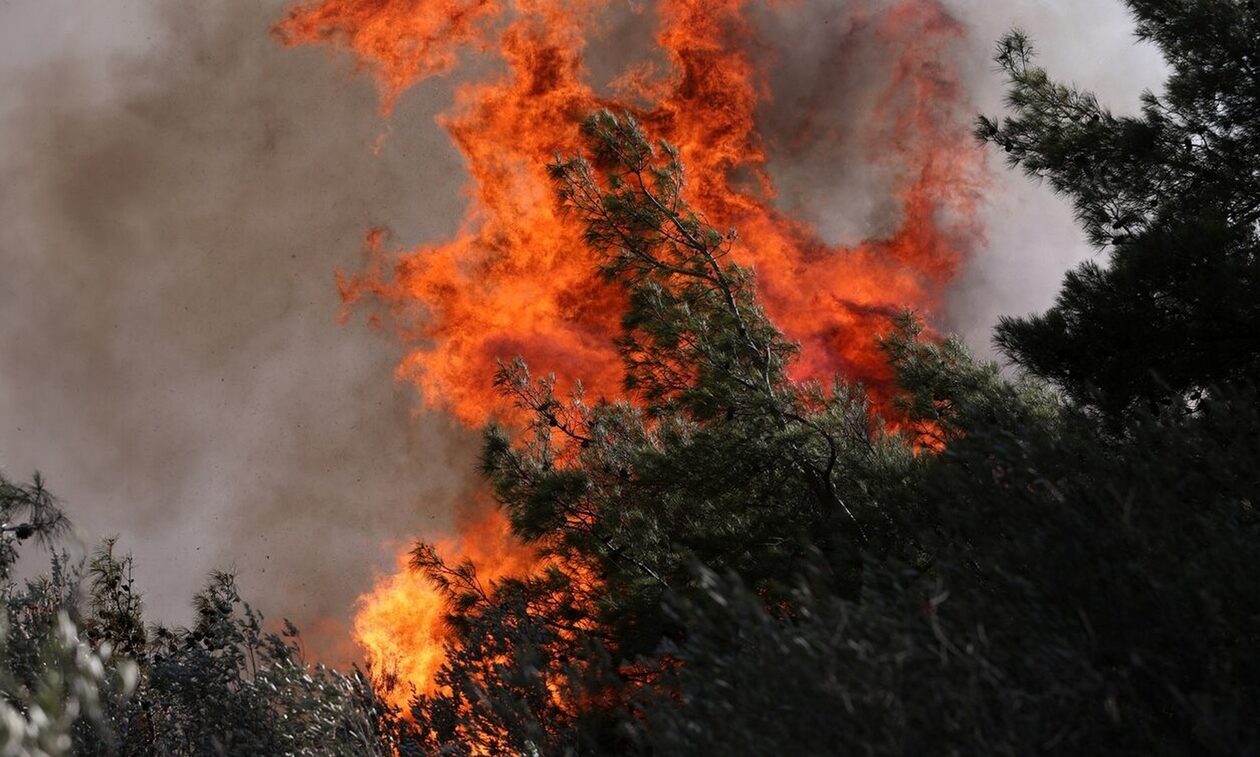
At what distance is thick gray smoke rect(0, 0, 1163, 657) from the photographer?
22.9m

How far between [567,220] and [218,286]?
330 inches

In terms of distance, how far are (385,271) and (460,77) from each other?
4760mm

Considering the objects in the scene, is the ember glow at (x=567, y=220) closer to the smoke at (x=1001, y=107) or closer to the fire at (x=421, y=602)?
the fire at (x=421, y=602)

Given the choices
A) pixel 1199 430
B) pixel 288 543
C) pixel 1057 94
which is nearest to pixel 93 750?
pixel 1199 430

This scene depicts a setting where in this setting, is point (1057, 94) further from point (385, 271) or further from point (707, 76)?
point (385, 271)

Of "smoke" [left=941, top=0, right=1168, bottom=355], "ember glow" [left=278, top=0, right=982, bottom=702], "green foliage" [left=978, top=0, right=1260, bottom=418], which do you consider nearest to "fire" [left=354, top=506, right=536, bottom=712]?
"ember glow" [left=278, top=0, right=982, bottom=702]

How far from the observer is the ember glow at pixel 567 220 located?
2103cm

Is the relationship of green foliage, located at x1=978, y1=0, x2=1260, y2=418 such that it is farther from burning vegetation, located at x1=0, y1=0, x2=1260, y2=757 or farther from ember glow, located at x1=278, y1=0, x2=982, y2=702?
ember glow, located at x1=278, y1=0, x2=982, y2=702

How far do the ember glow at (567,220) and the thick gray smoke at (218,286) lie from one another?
2.27 feet

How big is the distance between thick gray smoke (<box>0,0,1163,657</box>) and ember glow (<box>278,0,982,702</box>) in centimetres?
69

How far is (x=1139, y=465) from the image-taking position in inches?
250

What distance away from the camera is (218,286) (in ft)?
79.2

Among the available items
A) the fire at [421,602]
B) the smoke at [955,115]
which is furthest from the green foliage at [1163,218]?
the fire at [421,602]

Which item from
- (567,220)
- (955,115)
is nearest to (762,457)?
(567,220)
